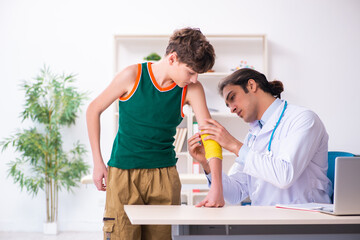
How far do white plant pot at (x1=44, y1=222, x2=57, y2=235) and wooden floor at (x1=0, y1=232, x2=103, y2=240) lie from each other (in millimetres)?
53

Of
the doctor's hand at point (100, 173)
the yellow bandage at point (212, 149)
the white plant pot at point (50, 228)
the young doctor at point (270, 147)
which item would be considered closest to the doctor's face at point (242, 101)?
the young doctor at point (270, 147)

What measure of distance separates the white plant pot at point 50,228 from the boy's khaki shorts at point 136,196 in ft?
9.85

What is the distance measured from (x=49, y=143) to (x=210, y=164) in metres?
3.02

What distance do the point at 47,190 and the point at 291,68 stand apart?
290 cm

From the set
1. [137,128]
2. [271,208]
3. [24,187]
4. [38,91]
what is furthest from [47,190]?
[271,208]

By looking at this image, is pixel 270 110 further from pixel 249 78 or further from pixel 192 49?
pixel 192 49

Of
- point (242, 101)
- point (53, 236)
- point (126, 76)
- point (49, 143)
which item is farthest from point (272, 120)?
point (53, 236)

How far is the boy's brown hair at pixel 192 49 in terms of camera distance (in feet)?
5.32

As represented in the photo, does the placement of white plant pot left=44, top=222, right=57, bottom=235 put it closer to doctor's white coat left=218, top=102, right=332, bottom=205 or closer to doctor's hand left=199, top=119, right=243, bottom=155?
doctor's white coat left=218, top=102, right=332, bottom=205

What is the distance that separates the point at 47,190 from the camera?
440cm

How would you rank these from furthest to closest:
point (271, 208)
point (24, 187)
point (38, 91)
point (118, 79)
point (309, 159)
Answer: point (24, 187) < point (38, 91) < point (309, 159) < point (118, 79) < point (271, 208)

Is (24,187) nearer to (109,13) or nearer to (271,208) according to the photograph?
(109,13)

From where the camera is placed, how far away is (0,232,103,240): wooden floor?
4.20 metres

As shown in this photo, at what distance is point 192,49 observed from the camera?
163cm
